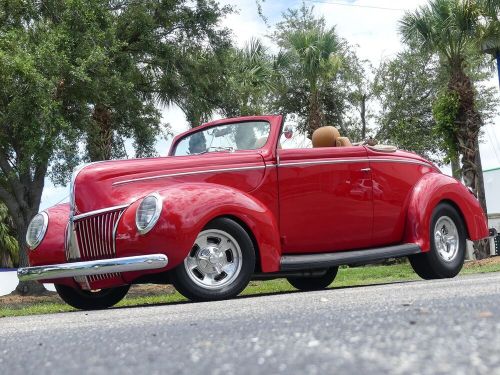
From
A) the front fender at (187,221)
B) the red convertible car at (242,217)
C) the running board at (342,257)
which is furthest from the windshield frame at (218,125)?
the running board at (342,257)

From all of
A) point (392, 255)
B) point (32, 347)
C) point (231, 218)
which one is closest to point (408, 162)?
point (392, 255)

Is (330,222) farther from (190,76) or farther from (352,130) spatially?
(352,130)

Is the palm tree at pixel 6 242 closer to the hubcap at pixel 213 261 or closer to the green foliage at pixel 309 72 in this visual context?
the green foliage at pixel 309 72

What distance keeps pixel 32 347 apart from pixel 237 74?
16822 millimetres

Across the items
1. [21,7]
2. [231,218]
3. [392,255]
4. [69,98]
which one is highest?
[21,7]

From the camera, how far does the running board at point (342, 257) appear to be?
614 centimetres

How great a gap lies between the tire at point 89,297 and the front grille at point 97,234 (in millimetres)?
955

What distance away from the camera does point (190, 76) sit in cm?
1775

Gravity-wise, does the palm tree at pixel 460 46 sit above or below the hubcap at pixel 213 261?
above

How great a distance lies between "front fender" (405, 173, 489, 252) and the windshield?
1.70 m

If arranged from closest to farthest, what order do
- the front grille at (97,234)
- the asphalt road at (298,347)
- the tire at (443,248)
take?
the asphalt road at (298,347)
the front grille at (97,234)
the tire at (443,248)

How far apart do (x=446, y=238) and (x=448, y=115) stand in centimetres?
1108

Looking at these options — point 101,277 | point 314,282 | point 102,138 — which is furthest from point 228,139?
point 102,138

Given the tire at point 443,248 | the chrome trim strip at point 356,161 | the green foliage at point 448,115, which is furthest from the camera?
the green foliage at point 448,115
